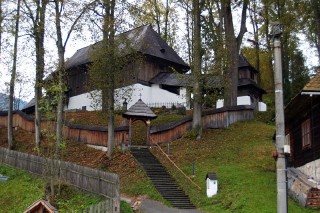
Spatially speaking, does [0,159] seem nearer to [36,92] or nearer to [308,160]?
[36,92]

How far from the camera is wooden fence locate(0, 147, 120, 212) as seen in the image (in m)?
17.1

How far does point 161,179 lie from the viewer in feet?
72.3

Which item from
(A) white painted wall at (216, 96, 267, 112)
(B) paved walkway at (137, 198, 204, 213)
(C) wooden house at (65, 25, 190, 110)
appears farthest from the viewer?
(A) white painted wall at (216, 96, 267, 112)

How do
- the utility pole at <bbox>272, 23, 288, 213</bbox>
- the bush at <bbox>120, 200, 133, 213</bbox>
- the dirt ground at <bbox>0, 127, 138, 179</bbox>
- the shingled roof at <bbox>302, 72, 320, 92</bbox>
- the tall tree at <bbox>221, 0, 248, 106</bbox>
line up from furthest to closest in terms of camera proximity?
the tall tree at <bbox>221, 0, 248, 106</bbox>, the dirt ground at <bbox>0, 127, 138, 179</bbox>, the bush at <bbox>120, 200, 133, 213</bbox>, the shingled roof at <bbox>302, 72, 320, 92</bbox>, the utility pole at <bbox>272, 23, 288, 213</bbox>

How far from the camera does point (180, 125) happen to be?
29.6m

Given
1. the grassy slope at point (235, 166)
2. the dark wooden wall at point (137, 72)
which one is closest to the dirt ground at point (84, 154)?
the grassy slope at point (235, 166)

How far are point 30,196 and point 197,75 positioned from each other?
13378 mm

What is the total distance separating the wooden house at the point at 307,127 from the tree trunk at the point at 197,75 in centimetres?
783

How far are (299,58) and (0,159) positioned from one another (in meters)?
33.7

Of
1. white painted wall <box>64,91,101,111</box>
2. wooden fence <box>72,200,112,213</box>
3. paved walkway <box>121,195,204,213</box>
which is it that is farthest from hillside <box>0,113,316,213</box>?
white painted wall <box>64,91,101,111</box>

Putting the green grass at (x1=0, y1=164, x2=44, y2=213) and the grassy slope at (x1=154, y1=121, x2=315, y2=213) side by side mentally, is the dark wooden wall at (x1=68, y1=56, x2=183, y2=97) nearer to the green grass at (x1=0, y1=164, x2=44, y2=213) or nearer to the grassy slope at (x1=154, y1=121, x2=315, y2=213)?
the grassy slope at (x1=154, y1=121, x2=315, y2=213)

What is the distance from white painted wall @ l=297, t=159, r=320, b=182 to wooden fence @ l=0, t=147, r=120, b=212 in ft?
24.9

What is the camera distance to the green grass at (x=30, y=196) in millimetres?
18109

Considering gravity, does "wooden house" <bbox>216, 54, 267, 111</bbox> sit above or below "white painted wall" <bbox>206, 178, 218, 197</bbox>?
above
